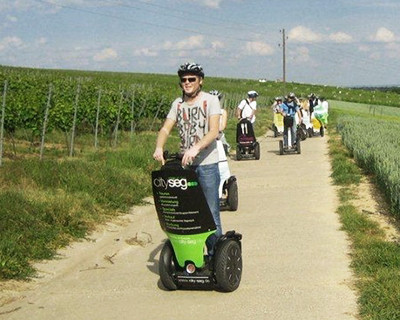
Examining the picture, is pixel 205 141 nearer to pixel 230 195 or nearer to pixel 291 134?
pixel 230 195

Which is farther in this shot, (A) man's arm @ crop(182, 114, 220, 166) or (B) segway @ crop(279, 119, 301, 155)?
(B) segway @ crop(279, 119, 301, 155)

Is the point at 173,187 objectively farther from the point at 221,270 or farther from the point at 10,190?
the point at 10,190

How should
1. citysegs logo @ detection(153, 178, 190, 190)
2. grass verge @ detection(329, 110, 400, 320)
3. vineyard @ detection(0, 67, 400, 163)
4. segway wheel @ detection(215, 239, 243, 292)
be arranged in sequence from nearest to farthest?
grass verge @ detection(329, 110, 400, 320) < citysegs logo @ detection(153, 178, 190, 190) < segway wheel @ detection(215, 239, 243, 292) < vineyard @ detection(0, 67, 400, 163)

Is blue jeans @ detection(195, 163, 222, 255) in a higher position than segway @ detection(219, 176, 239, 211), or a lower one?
higher

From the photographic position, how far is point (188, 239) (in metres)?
5.93

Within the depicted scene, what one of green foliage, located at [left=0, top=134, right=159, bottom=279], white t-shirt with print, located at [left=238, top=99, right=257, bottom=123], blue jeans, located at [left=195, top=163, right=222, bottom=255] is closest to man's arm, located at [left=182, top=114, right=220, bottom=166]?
blue jeans, located at [left=195, top=163, right=222, bottom=255]

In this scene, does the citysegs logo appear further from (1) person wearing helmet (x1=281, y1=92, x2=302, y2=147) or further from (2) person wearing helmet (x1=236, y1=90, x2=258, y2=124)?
(1) person wearing helmet (x1=281, y1=92, x2=302, y2=147)

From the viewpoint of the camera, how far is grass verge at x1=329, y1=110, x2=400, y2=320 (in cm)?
518

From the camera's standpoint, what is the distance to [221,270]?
19.3ft

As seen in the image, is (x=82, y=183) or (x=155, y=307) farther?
(x=82, y=183)

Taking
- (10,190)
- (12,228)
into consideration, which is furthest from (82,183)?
(12,228)

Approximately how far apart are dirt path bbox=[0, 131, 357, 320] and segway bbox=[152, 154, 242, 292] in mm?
150

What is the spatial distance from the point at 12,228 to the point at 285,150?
1216cm

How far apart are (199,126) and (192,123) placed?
71 mm
